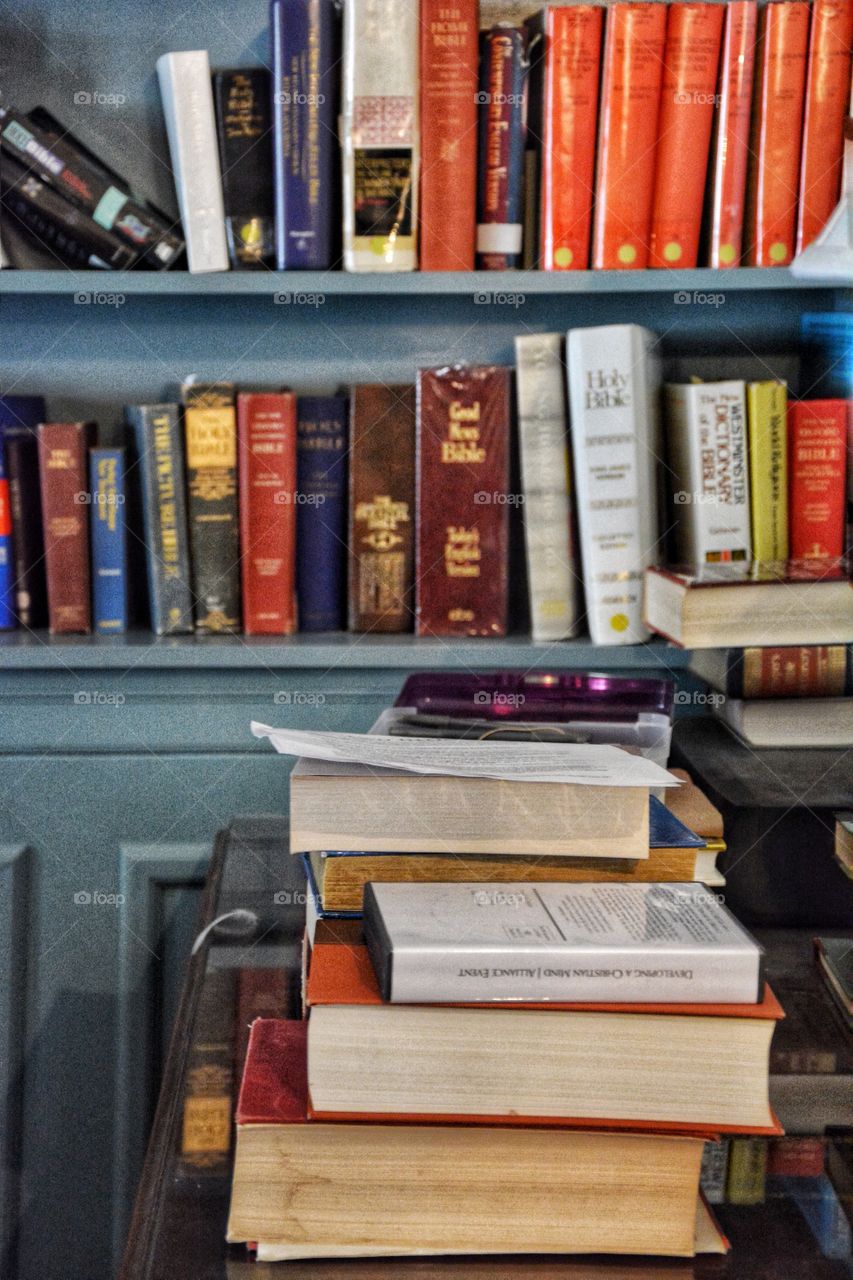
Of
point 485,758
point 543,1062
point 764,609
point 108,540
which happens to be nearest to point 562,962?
point 543,1062

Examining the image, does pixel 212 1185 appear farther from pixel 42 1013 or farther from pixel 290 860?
pixel 42 1013

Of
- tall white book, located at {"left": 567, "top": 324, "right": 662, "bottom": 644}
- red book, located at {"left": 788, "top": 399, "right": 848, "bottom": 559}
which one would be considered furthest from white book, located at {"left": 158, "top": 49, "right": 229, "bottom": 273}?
red book, located at {"left": 788, "top": 399, "right": 848, "bottom": 559}

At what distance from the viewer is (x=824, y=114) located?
133 cm

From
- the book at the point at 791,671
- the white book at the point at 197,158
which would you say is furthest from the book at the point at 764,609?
the white book at the point at 197,158

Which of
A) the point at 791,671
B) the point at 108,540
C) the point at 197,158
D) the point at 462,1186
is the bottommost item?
the point at 462,1186

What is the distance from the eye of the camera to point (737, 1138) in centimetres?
72

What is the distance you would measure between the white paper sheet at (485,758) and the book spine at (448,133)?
0.69 m

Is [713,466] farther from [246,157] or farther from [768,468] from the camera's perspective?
[246,157]

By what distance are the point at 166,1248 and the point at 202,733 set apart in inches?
38.1

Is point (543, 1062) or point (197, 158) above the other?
point (197, 158)

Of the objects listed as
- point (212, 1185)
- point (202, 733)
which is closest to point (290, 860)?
point (202, 733)

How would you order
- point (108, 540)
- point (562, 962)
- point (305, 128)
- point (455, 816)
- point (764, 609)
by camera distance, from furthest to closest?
point (108, 540) → point (305, 128) → point (764, 609) → point (455, 816) → point (562, 962)

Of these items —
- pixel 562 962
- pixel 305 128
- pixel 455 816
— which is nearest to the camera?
pixel 562 962

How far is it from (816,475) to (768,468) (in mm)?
59
